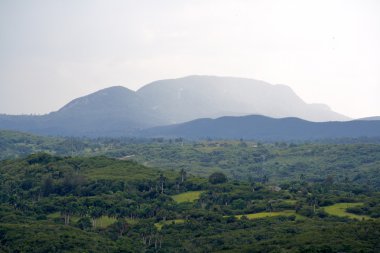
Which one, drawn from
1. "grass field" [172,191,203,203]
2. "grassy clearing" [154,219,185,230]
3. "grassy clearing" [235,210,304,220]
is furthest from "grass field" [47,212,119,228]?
"grassy clearing" [235,210,304,220]

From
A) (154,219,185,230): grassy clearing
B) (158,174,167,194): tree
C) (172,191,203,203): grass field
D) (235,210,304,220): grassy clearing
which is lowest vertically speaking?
(154,219,185,230): grassy clearing

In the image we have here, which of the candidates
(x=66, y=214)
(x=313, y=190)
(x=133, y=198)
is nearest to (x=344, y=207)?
(x=313, y=190)

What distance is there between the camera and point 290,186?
507ft

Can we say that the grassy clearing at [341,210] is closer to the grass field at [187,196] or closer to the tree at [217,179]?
the grass field at [187,196]

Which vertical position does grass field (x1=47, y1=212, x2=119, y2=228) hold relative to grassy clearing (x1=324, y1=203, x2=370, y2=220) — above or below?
below

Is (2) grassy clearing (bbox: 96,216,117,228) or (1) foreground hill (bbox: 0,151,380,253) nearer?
(1) foreground hill (bbox: 0,151,380,253)

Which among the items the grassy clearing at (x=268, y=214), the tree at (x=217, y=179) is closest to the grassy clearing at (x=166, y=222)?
the grassy clearing at (x=268, y=214)

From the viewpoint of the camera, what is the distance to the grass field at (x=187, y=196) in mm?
138788

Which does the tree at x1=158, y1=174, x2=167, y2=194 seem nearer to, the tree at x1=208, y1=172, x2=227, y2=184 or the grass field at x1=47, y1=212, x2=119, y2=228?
the tree at x1=208, y1=172, x2=227, y2=184

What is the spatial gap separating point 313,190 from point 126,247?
6087 centimetres

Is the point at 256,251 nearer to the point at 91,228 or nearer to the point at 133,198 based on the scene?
the point at 91,228

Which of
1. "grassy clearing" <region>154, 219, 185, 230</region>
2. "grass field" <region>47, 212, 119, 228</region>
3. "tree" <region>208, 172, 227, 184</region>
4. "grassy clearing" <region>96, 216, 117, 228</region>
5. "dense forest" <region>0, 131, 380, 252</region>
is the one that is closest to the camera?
"dense forest" <region>0, 131, 380, 252</region>

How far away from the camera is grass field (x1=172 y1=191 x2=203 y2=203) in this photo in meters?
139

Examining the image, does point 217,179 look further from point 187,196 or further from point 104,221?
point 104,221
